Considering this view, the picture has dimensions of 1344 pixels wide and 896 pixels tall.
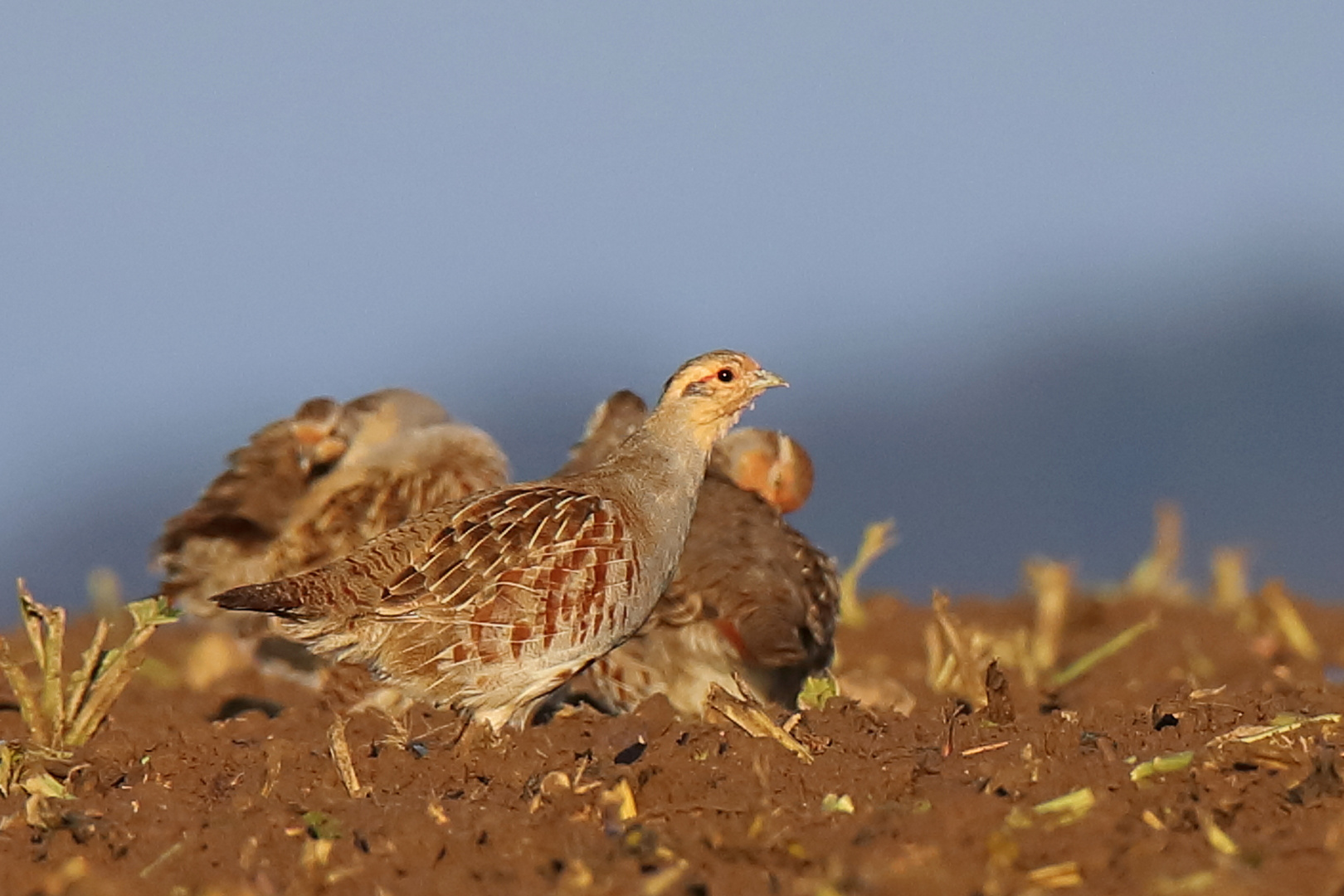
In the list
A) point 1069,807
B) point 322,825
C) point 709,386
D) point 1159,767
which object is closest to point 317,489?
point 709,386

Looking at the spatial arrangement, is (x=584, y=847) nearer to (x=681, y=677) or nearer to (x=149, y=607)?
(x=149, y=607)

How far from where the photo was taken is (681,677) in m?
6.42

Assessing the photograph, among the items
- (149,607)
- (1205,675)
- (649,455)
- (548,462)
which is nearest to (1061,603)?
(1205,675)

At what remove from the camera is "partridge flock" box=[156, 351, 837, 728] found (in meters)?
5.38

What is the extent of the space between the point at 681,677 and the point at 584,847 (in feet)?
9.30

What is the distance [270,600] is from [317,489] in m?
2.68

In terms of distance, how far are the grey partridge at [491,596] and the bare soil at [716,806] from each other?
0.16 meters

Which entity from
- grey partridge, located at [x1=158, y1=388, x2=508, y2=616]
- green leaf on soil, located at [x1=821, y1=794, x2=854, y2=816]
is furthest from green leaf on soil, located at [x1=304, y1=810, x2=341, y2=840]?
grey partridge, located at [x1=158, y1=388, x2=508, y2=616]

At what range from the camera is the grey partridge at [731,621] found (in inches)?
A: 250

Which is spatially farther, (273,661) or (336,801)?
(273,661)

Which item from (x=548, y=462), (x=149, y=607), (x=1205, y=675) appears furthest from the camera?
(x=548, y=462)

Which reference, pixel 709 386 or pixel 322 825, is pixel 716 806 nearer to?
pixel 322 825

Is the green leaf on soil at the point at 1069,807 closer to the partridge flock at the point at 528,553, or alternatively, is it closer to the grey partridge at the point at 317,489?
the partridge flock at the point at 528,553

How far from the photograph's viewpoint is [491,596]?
5391 millimetres
